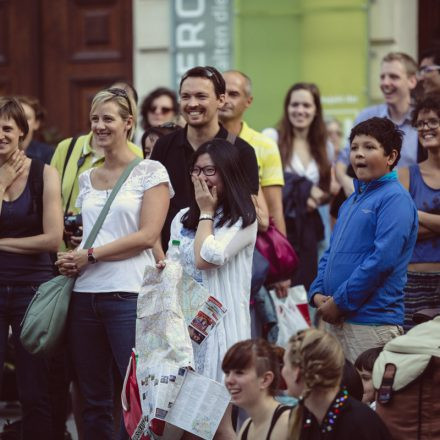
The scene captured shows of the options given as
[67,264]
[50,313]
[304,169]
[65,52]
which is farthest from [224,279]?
[65,52]

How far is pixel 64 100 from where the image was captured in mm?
12328

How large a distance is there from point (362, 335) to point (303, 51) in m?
5.64

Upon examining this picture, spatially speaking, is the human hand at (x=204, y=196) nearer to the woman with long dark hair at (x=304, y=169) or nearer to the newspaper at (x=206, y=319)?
the newspaper at (x=206, y=319)

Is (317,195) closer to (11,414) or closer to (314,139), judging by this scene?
(314,139)

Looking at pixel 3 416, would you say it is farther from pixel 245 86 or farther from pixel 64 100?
pixel 64 100

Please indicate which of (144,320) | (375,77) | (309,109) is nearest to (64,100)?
(375,77)

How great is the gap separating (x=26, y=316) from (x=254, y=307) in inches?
59.8

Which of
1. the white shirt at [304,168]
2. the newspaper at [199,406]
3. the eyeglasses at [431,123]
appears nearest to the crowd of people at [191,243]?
the eyeglasses at [431,123]

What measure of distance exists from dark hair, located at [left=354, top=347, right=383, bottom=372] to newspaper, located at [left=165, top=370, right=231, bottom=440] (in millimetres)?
649

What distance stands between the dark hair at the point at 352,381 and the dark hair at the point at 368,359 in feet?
1.03

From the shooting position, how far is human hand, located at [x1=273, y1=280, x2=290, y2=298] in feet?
24.9

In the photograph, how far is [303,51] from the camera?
37.4ft

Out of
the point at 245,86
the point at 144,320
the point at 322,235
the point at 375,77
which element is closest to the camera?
the point at 144,320

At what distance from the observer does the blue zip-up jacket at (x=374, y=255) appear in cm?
602
